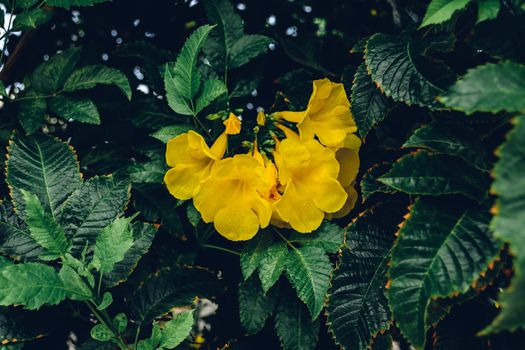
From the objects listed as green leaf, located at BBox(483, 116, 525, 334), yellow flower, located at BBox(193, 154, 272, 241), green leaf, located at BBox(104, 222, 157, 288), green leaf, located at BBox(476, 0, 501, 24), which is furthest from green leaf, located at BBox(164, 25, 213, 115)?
green leaf, located at BBox(483, 116, 525, 334)

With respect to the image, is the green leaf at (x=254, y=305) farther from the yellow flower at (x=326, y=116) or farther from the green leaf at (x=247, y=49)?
the green leaf at (x=247, y=49)

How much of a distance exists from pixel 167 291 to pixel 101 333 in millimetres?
287

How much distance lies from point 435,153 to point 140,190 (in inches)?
35.2

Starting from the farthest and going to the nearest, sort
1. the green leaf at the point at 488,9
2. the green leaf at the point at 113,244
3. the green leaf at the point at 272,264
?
the green leaf at the point at 272,264, the green leaf at the point at 113,244, the green leaf at the point at 488,9

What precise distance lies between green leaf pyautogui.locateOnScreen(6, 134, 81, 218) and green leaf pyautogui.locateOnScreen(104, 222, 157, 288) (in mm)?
225

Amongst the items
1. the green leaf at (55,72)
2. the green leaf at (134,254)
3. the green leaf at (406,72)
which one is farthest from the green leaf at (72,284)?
the green leaf at (406,72)

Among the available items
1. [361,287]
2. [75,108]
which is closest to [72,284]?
[75,108]

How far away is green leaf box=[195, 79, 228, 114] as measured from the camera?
1.36 meters

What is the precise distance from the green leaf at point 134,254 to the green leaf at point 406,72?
2.48ft

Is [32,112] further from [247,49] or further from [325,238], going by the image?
[325,238]

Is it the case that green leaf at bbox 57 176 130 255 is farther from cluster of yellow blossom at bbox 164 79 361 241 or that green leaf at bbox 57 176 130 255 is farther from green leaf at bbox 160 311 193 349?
green leaf at bbox 160 311 193 349

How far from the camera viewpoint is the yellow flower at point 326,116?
130 centimetres

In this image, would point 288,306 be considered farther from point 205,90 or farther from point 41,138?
point 41,138

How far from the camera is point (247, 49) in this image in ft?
5.03
